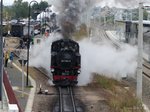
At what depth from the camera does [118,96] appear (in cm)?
2680

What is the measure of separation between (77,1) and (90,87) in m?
8.53

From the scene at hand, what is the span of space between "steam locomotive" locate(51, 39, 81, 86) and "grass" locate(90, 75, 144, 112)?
2259 mm

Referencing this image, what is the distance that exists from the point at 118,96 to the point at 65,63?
5507mm

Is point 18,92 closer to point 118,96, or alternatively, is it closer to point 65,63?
point 65,63

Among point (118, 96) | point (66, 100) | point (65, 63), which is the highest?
point (65, 63)

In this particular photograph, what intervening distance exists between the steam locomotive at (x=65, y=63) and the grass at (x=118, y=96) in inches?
88.9

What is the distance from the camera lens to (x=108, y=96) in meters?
28.4

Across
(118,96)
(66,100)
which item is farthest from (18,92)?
(118,96)

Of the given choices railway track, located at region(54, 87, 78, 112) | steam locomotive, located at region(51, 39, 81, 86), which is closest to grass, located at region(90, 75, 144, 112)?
railway track, located at region(54, 87, 78, 112)

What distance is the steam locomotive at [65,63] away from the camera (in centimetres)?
3088

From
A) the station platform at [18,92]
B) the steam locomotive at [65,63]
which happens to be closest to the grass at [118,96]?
the steam locomotive at [65,63]

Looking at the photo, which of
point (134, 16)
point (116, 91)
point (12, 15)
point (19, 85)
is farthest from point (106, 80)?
point (12, 15)

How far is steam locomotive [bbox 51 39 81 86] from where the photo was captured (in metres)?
30.9

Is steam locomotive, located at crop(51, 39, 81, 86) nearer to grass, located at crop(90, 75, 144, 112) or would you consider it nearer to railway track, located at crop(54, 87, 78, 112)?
railway track, located at crop(54, 87, 78, 112)
